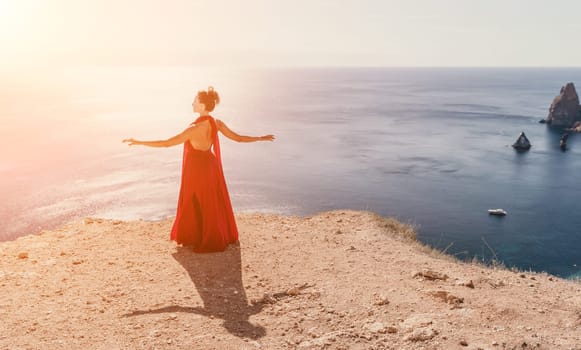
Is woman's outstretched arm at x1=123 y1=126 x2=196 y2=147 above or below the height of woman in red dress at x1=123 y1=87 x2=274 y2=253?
above

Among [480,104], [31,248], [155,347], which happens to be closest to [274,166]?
[31,248]

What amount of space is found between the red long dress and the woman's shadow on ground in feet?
1.05

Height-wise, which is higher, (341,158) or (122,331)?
(122,331)

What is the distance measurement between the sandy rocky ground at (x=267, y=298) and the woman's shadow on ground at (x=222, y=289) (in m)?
0.03

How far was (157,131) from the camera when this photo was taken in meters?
83.5

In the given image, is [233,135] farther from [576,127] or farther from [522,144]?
[576,127]

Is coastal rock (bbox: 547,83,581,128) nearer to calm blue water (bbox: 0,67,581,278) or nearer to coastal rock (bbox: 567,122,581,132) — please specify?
coastal rock (bbox: 567,122,581,132)

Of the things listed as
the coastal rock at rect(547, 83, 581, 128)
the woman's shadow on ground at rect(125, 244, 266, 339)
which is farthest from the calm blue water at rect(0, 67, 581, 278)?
the woman's shadow on ground at rect(125, 244, 266, 339)

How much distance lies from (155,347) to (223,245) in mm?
3869

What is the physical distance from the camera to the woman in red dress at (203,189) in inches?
370

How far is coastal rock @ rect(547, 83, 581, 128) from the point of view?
102m

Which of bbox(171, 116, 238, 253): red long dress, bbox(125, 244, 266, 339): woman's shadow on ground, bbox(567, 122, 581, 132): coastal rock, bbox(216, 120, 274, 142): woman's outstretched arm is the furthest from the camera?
bbox(567, 122, 581, 132): coastal rock

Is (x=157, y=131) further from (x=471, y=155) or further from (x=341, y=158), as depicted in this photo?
(x=471, y=155)

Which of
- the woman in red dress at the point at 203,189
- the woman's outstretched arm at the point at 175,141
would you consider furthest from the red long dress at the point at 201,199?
the woman's outstretched arm at the point at 175,141
